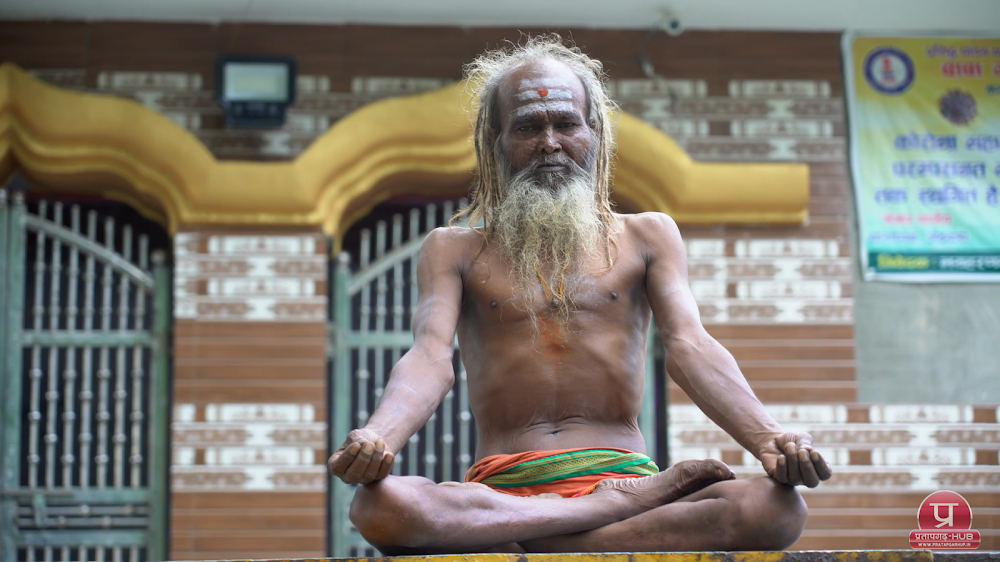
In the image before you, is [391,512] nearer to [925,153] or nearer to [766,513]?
[766,513]

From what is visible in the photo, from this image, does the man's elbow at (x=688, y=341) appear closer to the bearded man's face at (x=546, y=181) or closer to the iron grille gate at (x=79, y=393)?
the bearded man's face at (x=546, y=181)

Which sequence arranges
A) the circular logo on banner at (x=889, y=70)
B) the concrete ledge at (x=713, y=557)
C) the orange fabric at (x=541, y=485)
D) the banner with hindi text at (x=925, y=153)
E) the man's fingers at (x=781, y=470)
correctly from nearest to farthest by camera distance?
the concrete ledge at (x=713, y=557) < the man's fingers at (x=781, y=470) < the orange fabric at (x=541, y=485) < the banner with hindi text at (x=925, y=153) < the circular logo on banner at (x=889, y=70)

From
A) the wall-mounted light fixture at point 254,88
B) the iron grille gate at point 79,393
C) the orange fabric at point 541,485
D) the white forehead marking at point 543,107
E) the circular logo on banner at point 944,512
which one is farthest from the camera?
the wall-mounted light fixture at point 254,88

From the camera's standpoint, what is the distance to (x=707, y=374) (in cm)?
266

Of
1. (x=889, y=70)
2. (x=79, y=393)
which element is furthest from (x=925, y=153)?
(x=79, y=393)

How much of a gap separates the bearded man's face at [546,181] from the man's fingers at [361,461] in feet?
2.46

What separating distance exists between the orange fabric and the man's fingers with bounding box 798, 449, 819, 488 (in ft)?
1.67

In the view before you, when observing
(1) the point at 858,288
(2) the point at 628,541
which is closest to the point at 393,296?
(1) the point at 858,288

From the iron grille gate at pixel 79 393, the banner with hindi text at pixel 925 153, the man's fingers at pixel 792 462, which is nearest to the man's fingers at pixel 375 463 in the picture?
the man's fingers at pixel 792 462

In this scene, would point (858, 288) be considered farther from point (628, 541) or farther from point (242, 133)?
point (628, 541)

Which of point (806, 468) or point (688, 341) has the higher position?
point (688, 341)

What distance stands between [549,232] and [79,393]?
4005mm

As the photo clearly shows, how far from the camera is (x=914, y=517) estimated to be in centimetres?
587

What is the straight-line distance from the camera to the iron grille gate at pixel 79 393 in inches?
231
